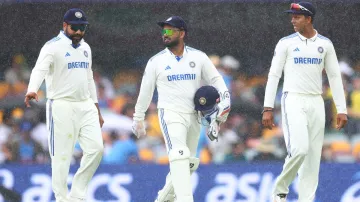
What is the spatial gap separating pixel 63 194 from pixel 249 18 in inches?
158

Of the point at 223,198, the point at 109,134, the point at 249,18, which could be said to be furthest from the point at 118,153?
the point at 249,18

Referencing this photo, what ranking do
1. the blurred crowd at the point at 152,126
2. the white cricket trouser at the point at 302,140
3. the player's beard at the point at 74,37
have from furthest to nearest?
the blurred crowd at the point at 152,126, the player's beard at the point at 74,37, the white cricket trouser at the point at 302,140

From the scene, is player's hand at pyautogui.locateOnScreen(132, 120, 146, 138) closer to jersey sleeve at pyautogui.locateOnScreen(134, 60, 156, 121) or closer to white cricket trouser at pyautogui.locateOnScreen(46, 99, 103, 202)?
jersey sleeve at pyautogui.locateOnScreen(134, 60, 156, 121)

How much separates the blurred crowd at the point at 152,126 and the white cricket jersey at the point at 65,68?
2.68m

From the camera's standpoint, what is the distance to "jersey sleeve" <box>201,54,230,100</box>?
11594 millimetres

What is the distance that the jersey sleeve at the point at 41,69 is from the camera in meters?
11.3

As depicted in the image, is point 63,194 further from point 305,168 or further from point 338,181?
point 338,181

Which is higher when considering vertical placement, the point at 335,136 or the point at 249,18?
the point at 249,18

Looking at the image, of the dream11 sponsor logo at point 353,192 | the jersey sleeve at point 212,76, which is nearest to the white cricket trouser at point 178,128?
the jersey sleeve at point 212,76

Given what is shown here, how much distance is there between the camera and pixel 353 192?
14.1m

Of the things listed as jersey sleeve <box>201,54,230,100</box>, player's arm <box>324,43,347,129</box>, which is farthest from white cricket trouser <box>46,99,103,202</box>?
player's arm <box>324,43,347,129</box>

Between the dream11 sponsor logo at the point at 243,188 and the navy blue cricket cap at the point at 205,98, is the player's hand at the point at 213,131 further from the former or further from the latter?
the dream11 sponsor logo at the point at 243,188

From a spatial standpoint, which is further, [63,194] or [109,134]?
[109,134]

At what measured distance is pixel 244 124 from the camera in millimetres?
14672
